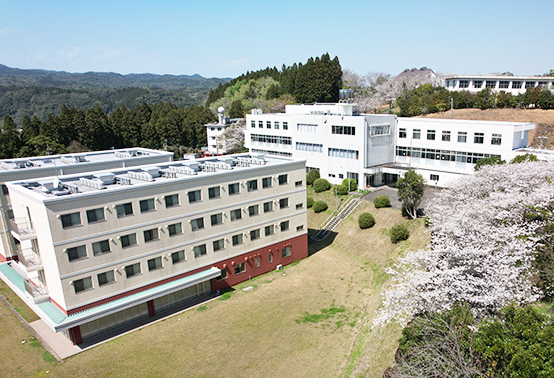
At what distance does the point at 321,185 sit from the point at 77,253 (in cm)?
3066

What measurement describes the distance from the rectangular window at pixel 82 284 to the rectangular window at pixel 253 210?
1281cm

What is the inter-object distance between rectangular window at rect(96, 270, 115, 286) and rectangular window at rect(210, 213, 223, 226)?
799 cm

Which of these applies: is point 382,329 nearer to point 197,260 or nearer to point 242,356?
point 242,356

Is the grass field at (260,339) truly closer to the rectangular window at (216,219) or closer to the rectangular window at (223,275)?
the rectangular window at (223,275)

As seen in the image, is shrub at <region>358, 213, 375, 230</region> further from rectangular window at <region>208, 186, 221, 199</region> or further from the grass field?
rectangular window at <region>208, 186, 221, 199</region>

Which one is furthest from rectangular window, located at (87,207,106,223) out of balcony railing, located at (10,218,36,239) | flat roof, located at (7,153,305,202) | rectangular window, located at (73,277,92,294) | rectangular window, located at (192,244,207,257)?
rectangular window, located at (192,244,207,257)

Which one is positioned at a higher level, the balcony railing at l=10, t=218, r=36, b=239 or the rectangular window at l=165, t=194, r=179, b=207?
the rectangular window at l=165, t=194, r=179, b=207

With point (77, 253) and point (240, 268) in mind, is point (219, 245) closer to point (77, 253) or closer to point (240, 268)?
point (240, 268)

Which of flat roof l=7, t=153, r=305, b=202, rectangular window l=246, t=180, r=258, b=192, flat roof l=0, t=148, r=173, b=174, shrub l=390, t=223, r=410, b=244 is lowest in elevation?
shrub l=390, t=223, r=410, b=244

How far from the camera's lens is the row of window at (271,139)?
55.0 m

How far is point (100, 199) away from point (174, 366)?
1103cm

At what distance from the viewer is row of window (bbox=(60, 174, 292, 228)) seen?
22.6 metres

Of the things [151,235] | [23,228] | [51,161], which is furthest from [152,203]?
[51,161]

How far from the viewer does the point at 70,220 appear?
73.7ft
